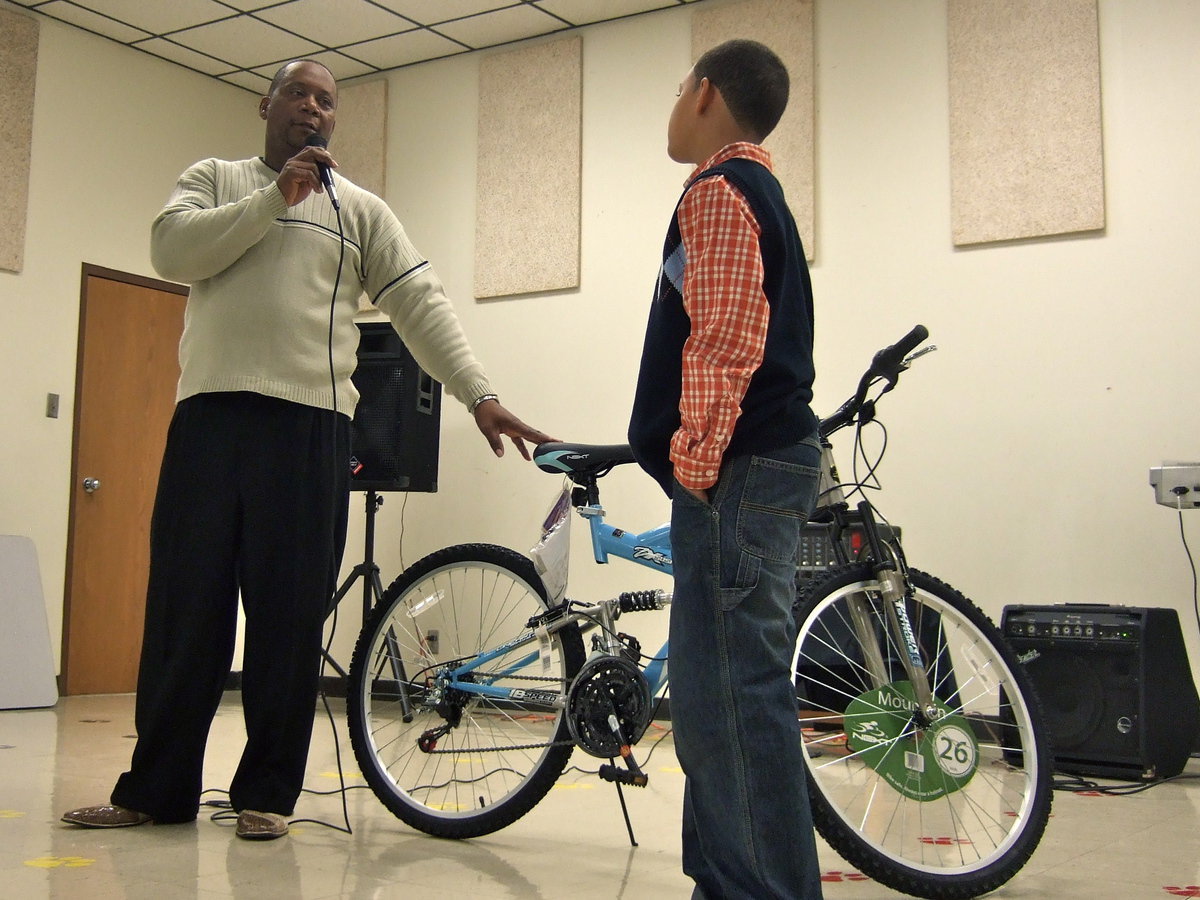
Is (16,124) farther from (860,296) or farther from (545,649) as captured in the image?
(545,649)

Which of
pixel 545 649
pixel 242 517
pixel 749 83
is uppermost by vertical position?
pixel 749 83

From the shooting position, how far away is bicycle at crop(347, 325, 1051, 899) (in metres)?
2.03

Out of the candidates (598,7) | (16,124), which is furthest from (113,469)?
(598,7)

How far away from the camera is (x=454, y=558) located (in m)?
2.62

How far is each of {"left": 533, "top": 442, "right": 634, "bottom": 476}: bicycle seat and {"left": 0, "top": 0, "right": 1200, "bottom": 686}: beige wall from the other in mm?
2121

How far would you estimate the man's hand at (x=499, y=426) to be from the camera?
250 centimetres

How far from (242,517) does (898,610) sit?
132 centimetres

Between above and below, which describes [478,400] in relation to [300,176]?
below

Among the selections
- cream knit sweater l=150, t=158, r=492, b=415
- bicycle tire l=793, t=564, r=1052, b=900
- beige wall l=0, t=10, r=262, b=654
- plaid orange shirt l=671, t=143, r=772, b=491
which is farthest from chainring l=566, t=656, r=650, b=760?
beige wall l=0, t=10, r=262, b=654

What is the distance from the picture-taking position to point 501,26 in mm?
5246

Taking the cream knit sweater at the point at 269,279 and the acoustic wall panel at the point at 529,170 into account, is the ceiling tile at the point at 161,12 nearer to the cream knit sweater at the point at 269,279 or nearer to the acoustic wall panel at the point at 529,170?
the acoustic wall panel at the point at 529,170

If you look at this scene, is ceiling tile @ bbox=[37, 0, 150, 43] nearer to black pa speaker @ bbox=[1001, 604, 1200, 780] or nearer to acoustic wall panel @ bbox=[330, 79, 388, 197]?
acoustic wall panel @ bbox=[330, 79, 388, 197]

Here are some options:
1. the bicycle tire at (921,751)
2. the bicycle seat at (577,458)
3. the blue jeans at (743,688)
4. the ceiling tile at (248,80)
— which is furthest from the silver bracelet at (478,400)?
the ceiling tile at (248,80)

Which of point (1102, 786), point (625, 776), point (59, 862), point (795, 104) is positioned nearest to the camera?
point (59, 862)
